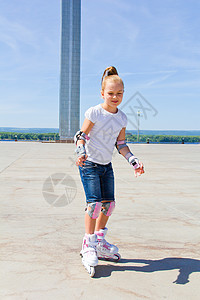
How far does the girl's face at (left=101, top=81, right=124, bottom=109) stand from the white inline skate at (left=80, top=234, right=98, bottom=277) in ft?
4.00

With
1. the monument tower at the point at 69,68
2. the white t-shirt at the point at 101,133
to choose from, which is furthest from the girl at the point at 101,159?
the monument tower at the point at 69,68

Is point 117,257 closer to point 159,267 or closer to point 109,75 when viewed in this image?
point 159,267

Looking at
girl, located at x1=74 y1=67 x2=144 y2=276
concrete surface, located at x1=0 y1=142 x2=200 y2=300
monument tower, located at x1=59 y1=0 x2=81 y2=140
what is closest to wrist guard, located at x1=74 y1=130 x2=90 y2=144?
girl, located at x1=74 y1=67 x2=144 y2=276

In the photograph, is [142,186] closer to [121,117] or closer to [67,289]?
[121,117]

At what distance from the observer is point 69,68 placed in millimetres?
68625

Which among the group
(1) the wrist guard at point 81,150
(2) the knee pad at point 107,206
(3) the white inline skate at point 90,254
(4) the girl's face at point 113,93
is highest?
(4) the girl's face at point 113,93

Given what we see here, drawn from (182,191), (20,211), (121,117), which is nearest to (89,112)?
(121,117)

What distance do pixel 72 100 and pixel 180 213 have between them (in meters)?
66.4

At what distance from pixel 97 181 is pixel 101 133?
0.46 meters

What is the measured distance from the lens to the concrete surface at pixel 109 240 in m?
2.36

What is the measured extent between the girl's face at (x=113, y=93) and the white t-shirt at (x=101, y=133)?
0.09 metres

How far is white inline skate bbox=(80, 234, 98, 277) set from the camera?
2.65 meters

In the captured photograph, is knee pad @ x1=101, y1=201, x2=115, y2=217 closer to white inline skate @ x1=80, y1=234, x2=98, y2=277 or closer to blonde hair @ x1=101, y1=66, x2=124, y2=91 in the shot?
white inline skate @ x1=80, y1=234, x2=98, y2=277

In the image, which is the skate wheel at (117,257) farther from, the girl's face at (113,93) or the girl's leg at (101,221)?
the girl's face at (113,93)
